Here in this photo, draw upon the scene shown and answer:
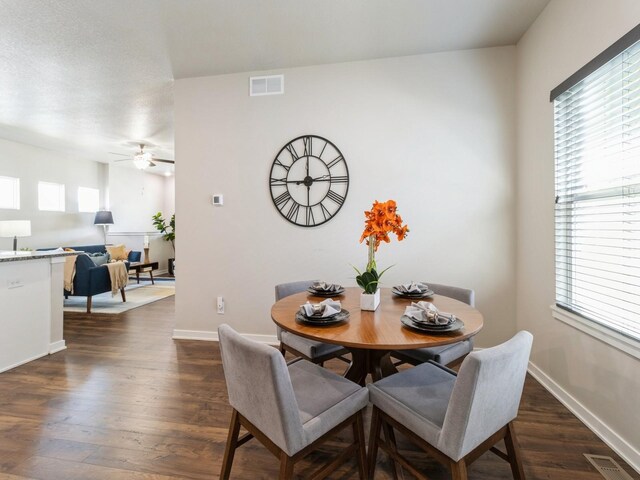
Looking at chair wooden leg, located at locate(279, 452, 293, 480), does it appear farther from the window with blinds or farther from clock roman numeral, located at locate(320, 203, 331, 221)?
clock roman numeral, located at locate(320, 203, 331, 221)

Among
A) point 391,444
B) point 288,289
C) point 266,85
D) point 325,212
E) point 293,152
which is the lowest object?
point 391,444

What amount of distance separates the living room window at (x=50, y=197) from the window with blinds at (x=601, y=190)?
801 centimetres

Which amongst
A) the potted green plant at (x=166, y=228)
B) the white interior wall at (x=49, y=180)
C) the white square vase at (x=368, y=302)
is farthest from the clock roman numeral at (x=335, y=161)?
the white interior wall at (x=49, y=180)

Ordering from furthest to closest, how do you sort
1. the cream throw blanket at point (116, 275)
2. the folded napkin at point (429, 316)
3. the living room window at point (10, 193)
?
the living room window at point (10, 193) → the cream throw blanket at point (116, 275) → the folded napkin at point (429, 316)

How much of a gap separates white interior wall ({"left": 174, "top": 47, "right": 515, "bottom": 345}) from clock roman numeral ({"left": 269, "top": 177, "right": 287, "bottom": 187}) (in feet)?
0.27

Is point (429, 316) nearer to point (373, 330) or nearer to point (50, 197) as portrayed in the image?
point (373, 330)

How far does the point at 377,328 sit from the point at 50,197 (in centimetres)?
748

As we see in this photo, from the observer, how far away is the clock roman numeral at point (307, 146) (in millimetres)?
2986

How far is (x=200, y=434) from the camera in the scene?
1744 mm

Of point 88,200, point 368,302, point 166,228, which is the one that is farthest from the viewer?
point 166,228

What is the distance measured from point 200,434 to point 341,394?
1011mm

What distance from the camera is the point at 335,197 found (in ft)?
9.70

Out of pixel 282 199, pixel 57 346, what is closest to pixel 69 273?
pixel 57 346

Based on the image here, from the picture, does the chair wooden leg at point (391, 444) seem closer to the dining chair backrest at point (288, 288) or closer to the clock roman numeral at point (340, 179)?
the dining chair backrest at point (288, 288)
